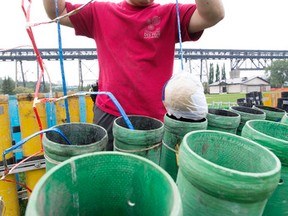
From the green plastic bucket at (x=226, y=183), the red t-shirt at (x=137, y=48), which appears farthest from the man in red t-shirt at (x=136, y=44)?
the green plastic bucket at (x=226, y=183)

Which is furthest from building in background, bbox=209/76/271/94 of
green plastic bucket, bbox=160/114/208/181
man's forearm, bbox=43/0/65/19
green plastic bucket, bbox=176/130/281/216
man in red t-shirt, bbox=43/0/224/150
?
green plastic bucket, bbox=176/130/281/216

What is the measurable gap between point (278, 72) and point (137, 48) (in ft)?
195

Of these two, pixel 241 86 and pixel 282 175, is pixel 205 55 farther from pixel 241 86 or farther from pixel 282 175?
pixel 282 175

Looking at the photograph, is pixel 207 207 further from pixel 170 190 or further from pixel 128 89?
pixel 128 89

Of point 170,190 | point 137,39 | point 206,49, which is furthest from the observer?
→ point 206,49

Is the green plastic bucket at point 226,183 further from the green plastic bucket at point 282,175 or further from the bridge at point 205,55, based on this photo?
the bridge at point 205,55

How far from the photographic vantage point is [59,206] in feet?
2.10

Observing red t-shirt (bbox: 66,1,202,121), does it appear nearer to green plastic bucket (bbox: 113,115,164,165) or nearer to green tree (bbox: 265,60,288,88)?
green plastic bucket (bbox: 113,115,164,165)

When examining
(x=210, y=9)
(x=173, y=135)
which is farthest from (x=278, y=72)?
(x=173, y=135)

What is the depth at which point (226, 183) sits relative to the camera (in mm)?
615

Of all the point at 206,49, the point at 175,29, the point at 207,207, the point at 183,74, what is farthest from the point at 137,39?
the point at 206,49

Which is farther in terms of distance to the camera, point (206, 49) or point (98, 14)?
point (206, 49)

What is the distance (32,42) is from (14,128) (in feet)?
7.44

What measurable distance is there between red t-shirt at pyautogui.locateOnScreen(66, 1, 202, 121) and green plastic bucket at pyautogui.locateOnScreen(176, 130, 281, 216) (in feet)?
2.73
